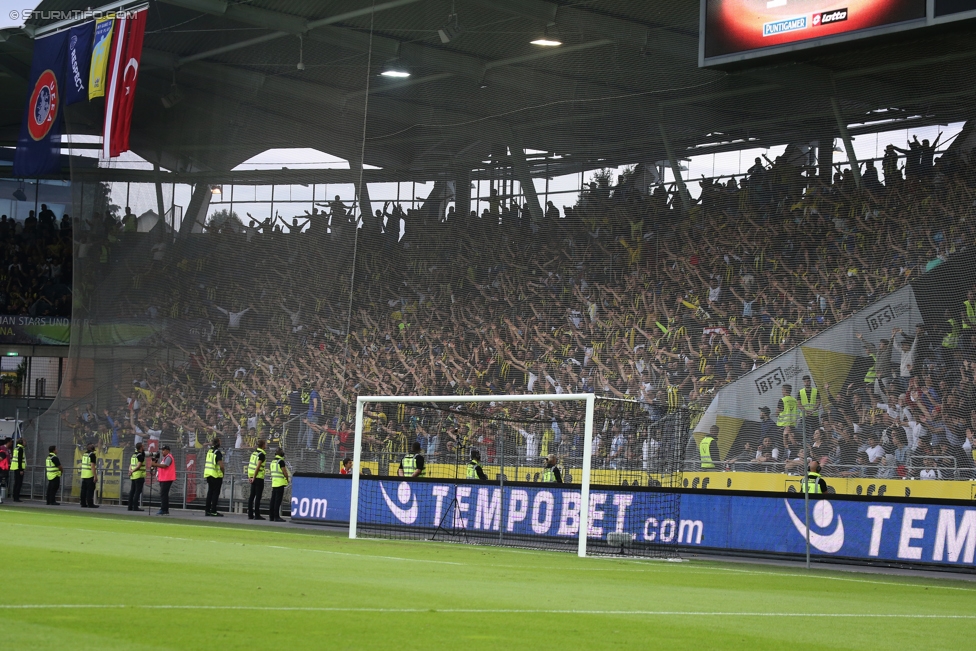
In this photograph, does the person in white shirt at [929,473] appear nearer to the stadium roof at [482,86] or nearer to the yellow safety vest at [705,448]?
the yellow safety vest at [705,448]

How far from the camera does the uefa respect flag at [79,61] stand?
3070cm

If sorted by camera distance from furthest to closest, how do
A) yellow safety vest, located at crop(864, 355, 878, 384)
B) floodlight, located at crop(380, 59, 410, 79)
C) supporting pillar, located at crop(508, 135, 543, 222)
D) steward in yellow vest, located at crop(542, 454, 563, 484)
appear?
floodlight, located at crop(380, 59, 410, 79) < supporting pillar, located at crop(508, 135, 543, 222) < yellow safety vest, located at crop(864, 355, 878, 384) < steward in yellow vest, located at crop(542, 454, 563, 484)

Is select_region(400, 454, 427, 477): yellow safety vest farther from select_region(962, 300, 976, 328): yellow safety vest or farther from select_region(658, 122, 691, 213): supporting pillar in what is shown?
select_region(962, 300, 976, 328): yellow safety vest

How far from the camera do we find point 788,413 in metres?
23.9

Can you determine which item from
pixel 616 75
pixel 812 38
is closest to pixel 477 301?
pixel 616 75

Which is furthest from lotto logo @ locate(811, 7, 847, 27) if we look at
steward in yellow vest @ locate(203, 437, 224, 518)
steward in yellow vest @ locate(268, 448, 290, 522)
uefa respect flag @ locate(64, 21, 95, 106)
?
uefa respect flag @ locate(64, 21, 95, 106)

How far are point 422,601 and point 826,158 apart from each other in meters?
19.9

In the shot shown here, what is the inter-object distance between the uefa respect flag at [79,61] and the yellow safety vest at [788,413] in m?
18.4

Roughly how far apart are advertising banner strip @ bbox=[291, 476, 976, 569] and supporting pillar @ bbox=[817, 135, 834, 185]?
945 centimetres

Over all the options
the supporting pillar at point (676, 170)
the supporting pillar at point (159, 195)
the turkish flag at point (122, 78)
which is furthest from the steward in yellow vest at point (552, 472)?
the supporting pillar at point (159, 195)

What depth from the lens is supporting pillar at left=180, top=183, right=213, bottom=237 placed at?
3381cm

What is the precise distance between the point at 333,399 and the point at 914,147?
13.6 m

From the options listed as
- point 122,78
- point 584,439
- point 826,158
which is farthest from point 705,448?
point 122,78

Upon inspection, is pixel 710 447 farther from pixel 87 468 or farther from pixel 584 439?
pixel 87 468
